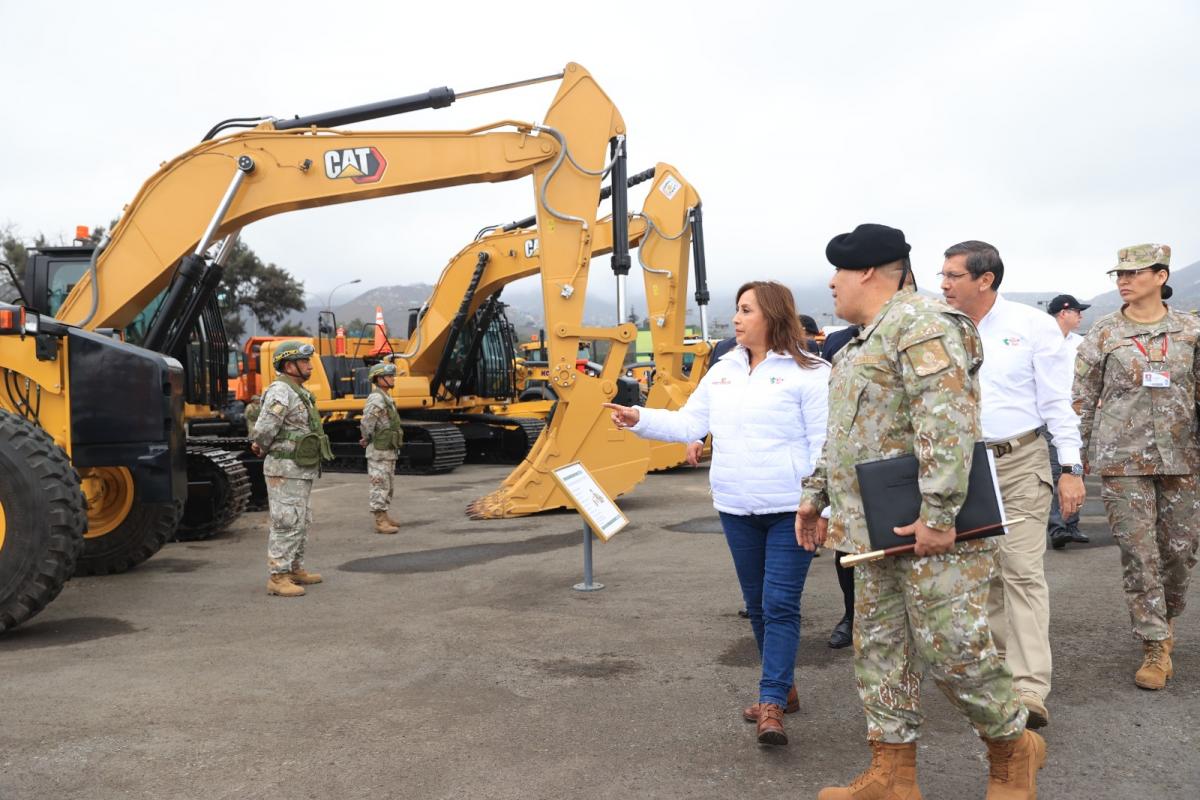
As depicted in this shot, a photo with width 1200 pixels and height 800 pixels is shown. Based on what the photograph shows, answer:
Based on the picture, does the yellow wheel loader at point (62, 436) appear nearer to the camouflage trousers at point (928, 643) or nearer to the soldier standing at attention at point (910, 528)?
the soldier standing at attention at point (910, 528)

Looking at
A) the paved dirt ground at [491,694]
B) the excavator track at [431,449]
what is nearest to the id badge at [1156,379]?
the paved dirt ground at [491,694]

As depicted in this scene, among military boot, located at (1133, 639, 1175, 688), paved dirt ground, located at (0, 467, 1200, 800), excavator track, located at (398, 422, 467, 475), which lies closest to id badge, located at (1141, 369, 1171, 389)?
military boot, located at (1133, 639, 1175, 688)

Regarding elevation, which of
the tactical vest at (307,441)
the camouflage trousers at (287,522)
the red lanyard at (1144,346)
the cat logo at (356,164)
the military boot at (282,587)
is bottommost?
the military boot at (282,587)

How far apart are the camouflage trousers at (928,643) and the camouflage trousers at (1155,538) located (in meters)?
2.05

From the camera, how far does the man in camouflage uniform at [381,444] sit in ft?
35.5

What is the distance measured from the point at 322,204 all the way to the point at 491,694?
23.1 feet

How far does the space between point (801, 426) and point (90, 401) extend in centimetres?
527

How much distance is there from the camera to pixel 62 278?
10.6 metres

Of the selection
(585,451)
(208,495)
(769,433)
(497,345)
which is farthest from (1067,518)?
(497,345)

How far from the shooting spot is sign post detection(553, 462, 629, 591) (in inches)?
278

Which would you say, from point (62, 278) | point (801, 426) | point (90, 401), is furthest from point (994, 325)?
point (62, 278)

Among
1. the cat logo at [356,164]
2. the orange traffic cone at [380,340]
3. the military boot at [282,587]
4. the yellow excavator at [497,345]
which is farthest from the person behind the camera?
the orange traffic cone at [380,340]

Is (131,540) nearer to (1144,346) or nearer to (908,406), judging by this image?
(908,406)

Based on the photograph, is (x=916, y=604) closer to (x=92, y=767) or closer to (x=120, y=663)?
(x=92, y=767)
